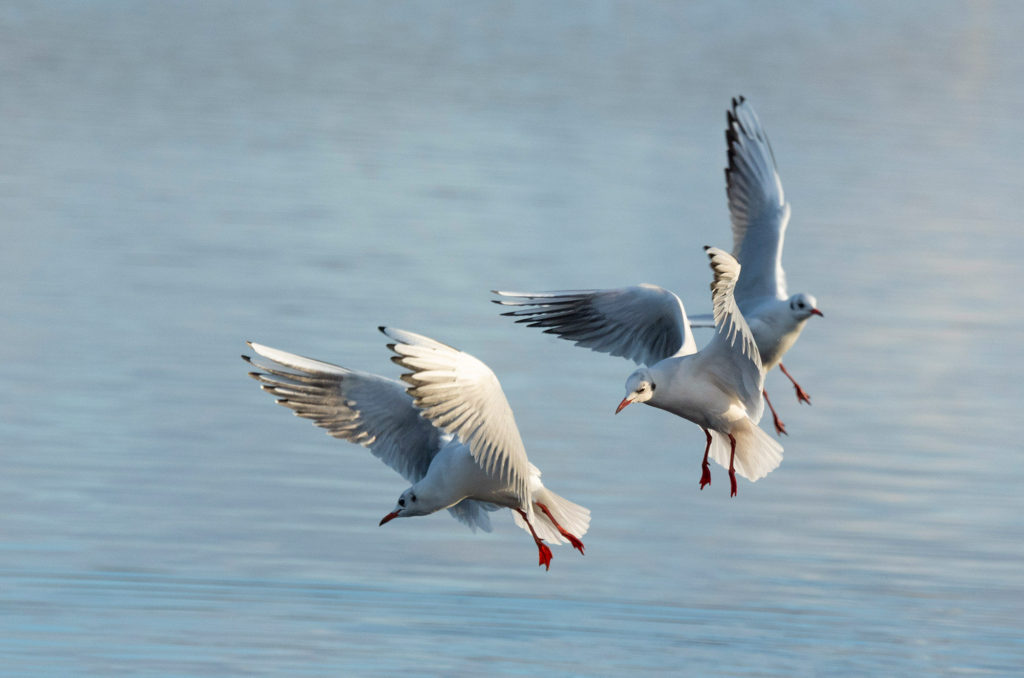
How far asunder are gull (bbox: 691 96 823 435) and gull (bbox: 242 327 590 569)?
4.40 feet

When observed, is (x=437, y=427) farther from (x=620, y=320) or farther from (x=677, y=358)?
(x=620, y=320)

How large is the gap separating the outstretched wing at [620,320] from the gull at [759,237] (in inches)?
23.7

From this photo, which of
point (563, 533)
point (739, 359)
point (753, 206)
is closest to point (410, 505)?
point (563, 533)

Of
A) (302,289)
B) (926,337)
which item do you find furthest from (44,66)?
(926,337)

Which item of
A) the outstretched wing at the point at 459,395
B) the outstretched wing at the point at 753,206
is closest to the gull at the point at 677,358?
the outstretched wing at the point at 459,395

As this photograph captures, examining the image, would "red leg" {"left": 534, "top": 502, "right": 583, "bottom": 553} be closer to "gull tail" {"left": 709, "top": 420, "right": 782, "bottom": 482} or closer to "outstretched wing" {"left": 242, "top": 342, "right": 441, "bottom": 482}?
"outstretched wing" {"left": 242, "top": 342, "right": 441, "bottom": 482}

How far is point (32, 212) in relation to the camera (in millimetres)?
15227

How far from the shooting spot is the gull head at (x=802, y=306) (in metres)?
8.21

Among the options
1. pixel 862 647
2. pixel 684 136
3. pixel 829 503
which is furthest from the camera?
pixel 684 136

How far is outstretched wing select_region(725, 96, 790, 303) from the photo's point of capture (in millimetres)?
8953

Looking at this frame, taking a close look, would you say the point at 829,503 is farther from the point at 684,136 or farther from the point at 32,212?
the point at 684,136

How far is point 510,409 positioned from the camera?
7203 millimetres

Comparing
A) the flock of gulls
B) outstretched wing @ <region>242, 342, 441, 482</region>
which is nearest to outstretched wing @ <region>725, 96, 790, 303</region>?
the flock of gulls

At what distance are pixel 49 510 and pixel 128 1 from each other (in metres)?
26.6
